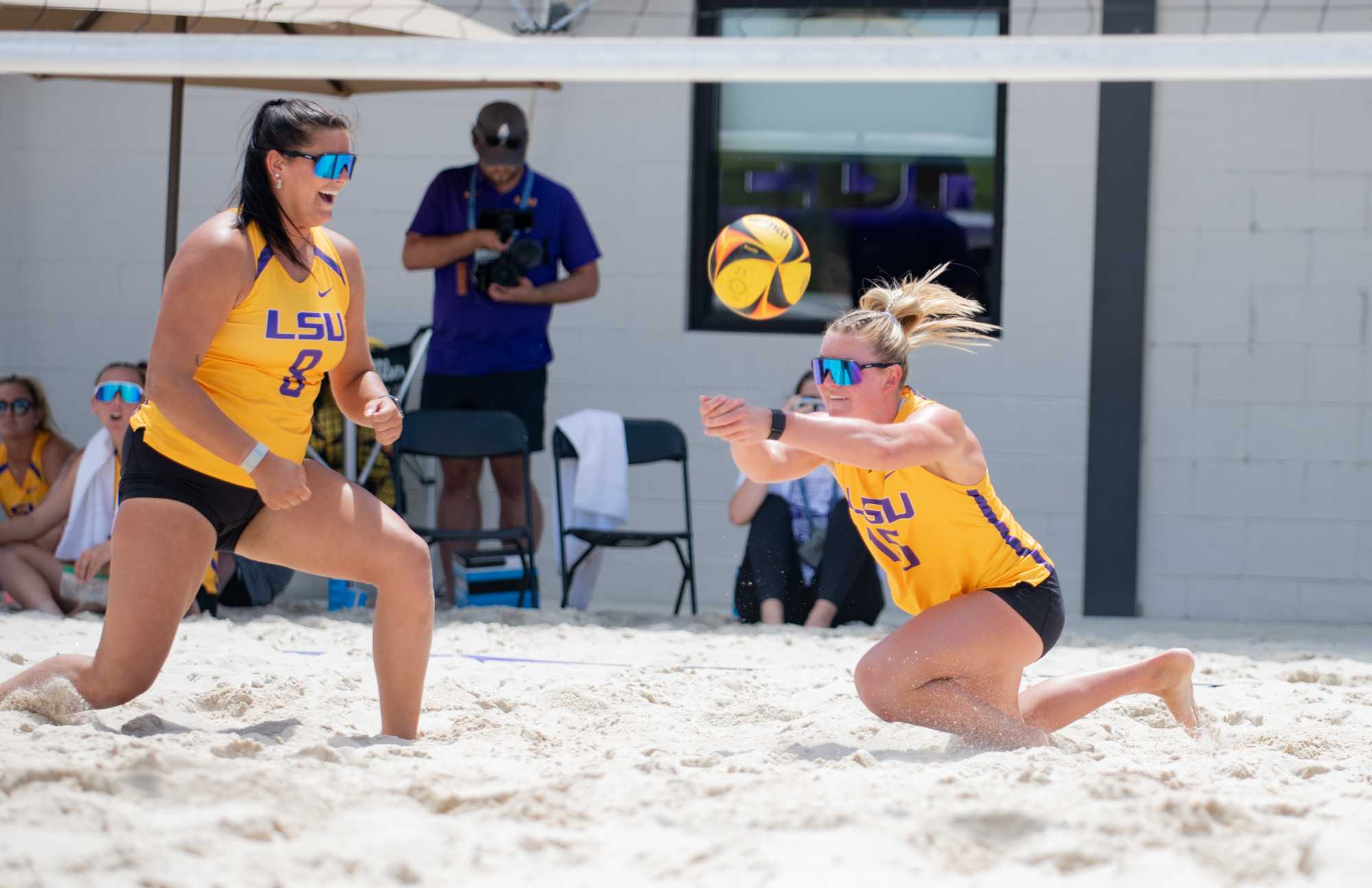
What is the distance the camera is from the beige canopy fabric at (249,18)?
5.43 m

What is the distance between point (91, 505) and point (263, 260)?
3034mm

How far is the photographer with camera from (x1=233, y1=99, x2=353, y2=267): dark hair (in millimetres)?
2873

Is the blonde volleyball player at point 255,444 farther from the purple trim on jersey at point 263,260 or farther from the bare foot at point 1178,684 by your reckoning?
the bare foot at point 1178,684

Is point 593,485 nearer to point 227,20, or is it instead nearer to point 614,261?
point 614,261

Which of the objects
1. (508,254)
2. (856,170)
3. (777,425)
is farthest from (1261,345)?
(777,425)

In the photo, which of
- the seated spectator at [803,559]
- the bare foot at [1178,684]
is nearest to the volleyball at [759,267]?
the bare foot at [1178,684]

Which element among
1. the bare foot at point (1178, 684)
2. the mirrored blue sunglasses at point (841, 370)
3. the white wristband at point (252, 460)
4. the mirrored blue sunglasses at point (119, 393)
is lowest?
the bare foot at point (1178, 684)

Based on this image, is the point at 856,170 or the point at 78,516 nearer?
the point at 78,516

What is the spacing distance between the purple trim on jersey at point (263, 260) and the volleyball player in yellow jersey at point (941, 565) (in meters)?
1.11

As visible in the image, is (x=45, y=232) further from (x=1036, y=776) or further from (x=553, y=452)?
(x=1036, y=776)

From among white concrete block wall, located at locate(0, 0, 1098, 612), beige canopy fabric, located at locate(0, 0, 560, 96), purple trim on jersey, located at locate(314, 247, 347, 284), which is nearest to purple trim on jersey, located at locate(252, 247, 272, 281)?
purple trim on jersey, located at locate(314, 247, 347, 284)

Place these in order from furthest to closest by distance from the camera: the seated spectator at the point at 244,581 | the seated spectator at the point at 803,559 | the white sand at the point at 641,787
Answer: the seated spectator at the point at 244,581 → the seated spectator at the point at 803,559 → the white sand at the point at 641,787

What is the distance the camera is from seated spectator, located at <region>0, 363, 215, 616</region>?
5.72m

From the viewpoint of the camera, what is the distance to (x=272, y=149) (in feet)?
10.6
